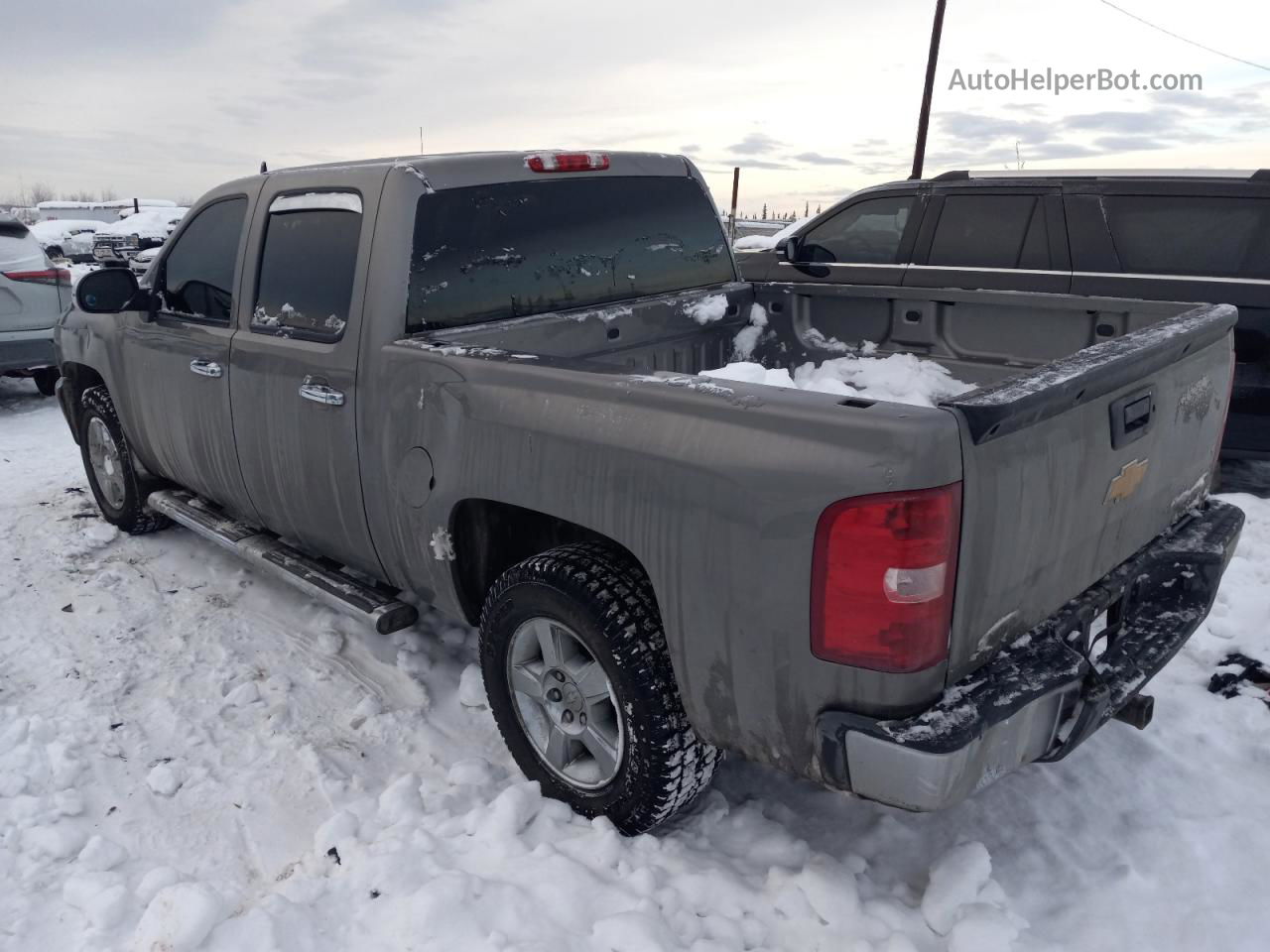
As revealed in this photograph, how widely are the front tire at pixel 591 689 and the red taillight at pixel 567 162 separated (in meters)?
1.54

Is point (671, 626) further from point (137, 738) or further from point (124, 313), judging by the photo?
point (124, 313)

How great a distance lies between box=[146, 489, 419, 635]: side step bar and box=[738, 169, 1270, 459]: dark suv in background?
3597mm

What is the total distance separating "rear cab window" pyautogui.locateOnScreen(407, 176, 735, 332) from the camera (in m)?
3.09

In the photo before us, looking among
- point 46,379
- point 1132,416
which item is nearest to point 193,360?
point 1132,416

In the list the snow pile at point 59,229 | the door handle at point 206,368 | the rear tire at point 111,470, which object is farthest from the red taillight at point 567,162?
the snow pile at point 59,229

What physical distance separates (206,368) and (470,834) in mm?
2279

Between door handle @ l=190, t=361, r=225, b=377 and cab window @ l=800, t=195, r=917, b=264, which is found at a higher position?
cab window @ l=800, t=195, r=917, b=264

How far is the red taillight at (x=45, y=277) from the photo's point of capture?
26.2 ft

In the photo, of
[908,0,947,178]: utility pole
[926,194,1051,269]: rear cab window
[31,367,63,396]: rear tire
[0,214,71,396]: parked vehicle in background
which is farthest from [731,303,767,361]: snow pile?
[908,0,947,178]: utility pole

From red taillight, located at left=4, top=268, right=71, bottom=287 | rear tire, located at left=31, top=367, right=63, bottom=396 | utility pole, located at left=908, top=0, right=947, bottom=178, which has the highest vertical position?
utility pole, located at left=908, top=0, right=947, bottom=178

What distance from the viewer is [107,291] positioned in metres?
4.23

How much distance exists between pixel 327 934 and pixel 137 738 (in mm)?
1340

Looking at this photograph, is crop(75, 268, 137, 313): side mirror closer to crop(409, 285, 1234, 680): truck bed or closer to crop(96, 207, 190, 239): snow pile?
crop(409, 285, 1234, 680): truck bed

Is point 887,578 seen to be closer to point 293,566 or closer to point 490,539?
point 490,539
